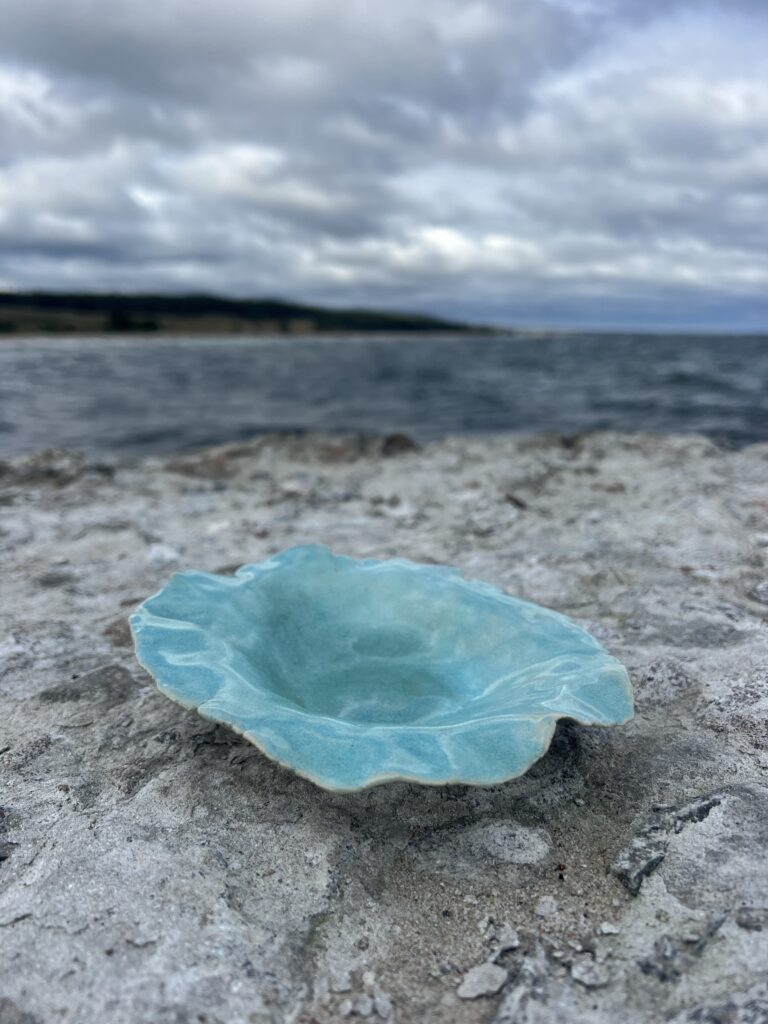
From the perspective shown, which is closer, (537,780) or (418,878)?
(418,878)

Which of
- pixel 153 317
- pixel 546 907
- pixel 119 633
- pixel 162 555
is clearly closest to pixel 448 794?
pixel 546 907

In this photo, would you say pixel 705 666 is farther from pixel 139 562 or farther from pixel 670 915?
pixel 139 562

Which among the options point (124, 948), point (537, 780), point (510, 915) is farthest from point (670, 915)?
point (124, 948)

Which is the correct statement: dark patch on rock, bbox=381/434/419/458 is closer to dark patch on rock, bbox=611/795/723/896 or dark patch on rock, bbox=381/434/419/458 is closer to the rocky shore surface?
the rocky shore surface

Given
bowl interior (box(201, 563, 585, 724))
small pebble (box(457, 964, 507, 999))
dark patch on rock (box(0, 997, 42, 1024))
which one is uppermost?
bowl interior (box(201, 563, 585, 724))

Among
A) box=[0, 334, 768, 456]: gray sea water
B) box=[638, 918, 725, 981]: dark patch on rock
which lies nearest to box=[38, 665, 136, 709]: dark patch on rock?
box=[638, 918, 725, 981]: dark patch on rock
